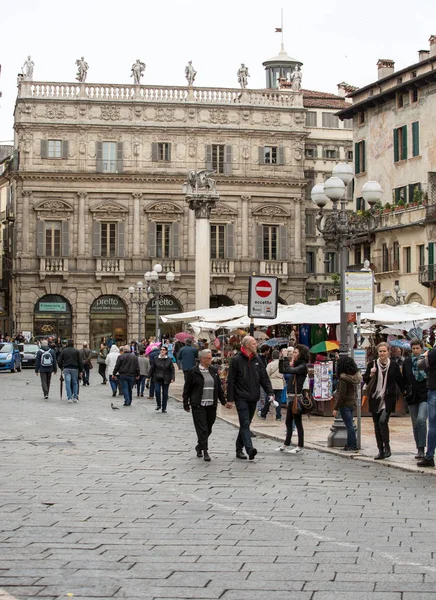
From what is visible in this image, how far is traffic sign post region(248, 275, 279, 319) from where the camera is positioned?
72.2 feet

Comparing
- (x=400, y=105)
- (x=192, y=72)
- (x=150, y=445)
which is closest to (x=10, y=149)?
(x=192, y=72)

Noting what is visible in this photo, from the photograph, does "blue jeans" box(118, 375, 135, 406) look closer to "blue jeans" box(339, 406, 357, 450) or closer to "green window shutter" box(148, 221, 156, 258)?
"blue jeans" box(339, 406, 357, 450)

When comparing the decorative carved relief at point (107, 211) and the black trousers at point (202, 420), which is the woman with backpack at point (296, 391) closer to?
the black trousers at point (202, 420)

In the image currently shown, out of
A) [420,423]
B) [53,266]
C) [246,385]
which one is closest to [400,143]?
[53,266]

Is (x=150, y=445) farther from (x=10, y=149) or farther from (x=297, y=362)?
(x=10, y=149)

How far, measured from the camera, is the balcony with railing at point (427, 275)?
2019 inches

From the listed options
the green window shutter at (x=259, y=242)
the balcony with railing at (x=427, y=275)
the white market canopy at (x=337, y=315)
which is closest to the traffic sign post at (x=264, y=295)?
the white market canopy at (x=337, y=315)

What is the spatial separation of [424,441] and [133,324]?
51946 millimetres

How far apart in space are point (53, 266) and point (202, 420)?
5232cm

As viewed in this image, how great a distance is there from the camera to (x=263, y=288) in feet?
72.7

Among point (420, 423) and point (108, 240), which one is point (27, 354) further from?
point (420, 423)

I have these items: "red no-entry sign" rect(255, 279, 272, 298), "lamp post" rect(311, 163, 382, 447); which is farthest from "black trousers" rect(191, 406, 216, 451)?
"red no-entry sign" rect(255, 279, 272, 298)

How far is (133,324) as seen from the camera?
67688mm

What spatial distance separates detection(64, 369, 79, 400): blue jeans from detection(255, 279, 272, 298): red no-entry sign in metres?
9.00
